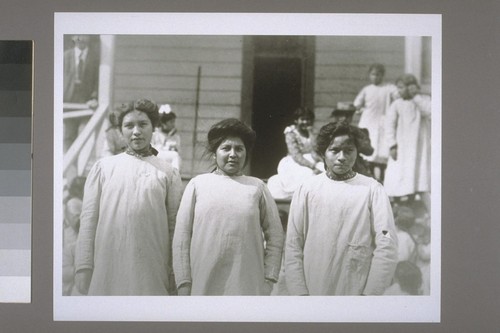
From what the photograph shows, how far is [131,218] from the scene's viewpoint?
9.85 feet

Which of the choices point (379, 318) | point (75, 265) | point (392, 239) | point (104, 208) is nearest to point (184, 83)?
point (104, 208)

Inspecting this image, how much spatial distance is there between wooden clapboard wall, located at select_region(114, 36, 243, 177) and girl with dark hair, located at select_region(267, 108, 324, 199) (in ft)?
0.90

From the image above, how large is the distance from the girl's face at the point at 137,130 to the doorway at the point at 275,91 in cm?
48

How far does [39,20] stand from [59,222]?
3.04 ft

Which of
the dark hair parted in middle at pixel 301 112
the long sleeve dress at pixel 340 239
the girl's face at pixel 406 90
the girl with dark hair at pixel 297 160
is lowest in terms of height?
the long sleeve dress at pixel 340 239

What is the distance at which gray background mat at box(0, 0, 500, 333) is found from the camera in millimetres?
3045

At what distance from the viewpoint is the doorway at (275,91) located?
3.01 meters

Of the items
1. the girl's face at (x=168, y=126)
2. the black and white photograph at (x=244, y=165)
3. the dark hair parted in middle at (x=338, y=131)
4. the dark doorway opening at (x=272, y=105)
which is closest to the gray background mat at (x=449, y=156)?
the black and white photograph at (x=244, y=165)

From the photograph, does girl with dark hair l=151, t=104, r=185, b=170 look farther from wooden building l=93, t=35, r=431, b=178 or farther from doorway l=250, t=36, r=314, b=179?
doorway l=250, t=36, r=314, b=179

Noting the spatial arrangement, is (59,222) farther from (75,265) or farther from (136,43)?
(136,43)

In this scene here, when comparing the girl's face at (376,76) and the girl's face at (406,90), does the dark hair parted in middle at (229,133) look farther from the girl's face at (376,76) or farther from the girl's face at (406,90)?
the girl's face at (406,90)

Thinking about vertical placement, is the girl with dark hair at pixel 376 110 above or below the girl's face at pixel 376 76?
below

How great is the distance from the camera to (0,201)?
10.00ft

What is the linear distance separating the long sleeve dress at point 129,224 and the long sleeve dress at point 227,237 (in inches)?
2.7
